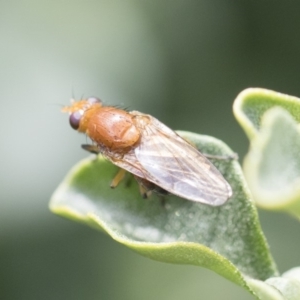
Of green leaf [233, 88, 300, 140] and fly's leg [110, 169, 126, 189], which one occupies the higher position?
green leaf [233, 88, 300, 140]

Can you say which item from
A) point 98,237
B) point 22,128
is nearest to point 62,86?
point 22,128

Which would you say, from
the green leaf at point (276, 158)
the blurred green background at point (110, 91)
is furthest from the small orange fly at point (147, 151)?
the blurred green background at point (110, 91)

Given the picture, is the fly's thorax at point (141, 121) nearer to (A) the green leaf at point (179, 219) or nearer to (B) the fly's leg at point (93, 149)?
(B) the fly's leg at point (93, 149)

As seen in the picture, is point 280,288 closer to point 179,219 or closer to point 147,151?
point 179,219

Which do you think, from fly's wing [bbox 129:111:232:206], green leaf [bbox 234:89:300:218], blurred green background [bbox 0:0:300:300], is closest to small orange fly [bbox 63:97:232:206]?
fly's wing [bbox 129:111:232:206]

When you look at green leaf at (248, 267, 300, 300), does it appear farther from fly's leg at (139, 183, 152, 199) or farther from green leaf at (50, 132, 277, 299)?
fly's leg at (139, 183, 152, 199)

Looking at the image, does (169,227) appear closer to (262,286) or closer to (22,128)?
(262,286)

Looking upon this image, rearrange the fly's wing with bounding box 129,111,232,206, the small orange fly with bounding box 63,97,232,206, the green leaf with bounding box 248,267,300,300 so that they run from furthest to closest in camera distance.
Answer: the small orange fly with bounding box 63,97,232,206 → the fly's wing with bounding box 129,111,232,206 → the green leaf with bounding box 248,267,300,300
